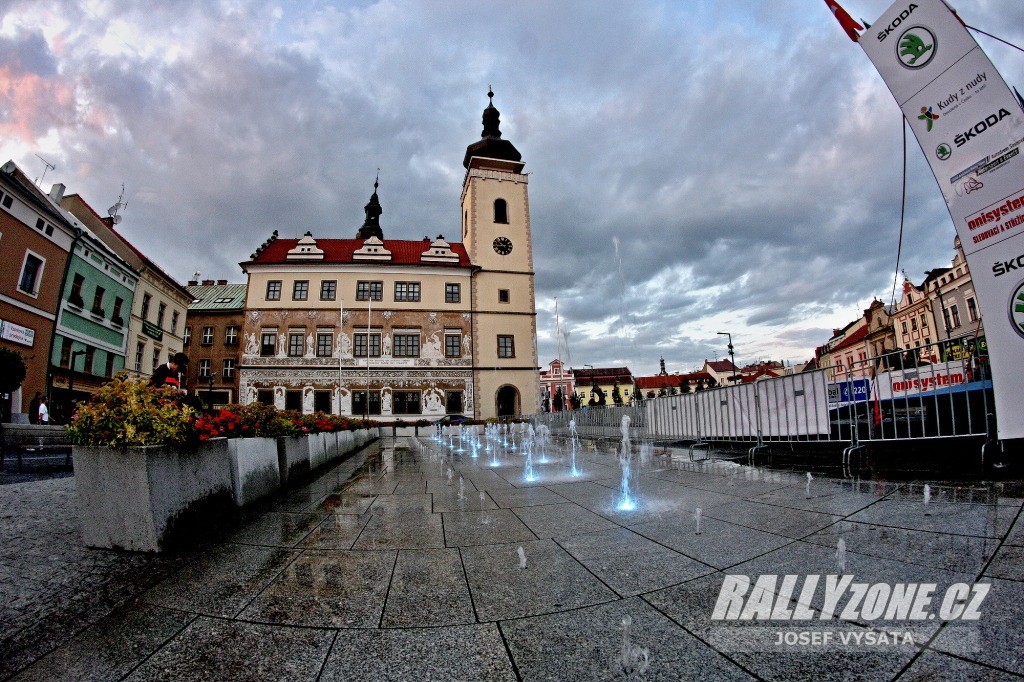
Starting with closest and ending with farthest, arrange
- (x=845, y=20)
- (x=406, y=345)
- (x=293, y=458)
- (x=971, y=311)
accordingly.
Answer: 1. (x=845, y=20)
2. (x=293, y=458)
3. (x=971, y=311)
4. (x=406, y=345)

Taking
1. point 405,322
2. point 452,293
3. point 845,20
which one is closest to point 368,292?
point 405,322

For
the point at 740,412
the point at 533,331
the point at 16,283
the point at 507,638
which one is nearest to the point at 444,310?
the point at 533,331

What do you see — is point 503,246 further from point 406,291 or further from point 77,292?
point 77,292

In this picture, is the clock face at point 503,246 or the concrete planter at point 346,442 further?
the clock face at point 503,246

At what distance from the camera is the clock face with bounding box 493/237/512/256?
38.8 m

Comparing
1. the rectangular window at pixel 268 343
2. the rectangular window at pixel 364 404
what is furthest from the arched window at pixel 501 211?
the rectangular window at pixel 268 343

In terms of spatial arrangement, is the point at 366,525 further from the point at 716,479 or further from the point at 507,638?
the point at 716,479

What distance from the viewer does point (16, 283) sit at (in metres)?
18.1

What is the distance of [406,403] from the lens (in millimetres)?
34594

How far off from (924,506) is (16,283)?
2836 cm

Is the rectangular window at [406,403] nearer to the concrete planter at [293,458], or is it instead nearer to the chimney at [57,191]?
the chimney at [57,191]

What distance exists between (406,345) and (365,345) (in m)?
3.23

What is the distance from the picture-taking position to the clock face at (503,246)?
38812 millimetres

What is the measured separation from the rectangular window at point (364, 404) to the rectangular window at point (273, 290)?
10416 mm
